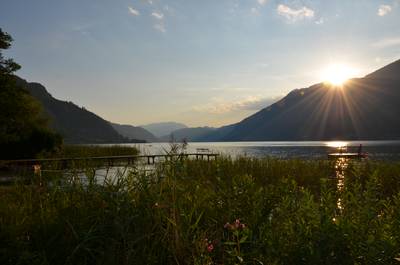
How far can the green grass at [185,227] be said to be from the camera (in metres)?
3.88

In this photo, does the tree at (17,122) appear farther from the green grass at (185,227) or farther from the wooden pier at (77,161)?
the green grass at (185,227)

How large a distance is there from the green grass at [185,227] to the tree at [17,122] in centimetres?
2523

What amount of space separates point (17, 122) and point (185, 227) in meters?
28.3

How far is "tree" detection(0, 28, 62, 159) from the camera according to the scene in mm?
29009

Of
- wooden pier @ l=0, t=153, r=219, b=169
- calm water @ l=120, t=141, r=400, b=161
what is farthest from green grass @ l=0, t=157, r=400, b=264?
calm water @ l=120, t=141, r=400, b=161

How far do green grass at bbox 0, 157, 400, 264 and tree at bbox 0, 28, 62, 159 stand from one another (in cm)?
2523

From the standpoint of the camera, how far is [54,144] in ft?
109

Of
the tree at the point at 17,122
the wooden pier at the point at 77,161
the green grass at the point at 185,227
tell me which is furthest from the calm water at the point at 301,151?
the tree at the point at 17,122

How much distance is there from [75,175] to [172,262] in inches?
95.4

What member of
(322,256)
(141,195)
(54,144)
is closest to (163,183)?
(141,195)

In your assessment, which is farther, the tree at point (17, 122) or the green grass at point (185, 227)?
the tree at point (17, 122)

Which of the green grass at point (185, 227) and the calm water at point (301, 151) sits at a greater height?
the green grass at point (185, 227)

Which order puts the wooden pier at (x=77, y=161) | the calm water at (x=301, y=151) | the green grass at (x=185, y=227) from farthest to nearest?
the calm water at (x=301, y=151), the wooden pier at (x=77, y=161), the green grass at (x=185, y=227)

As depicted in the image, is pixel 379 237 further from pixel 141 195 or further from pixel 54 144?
pixel 54 144
